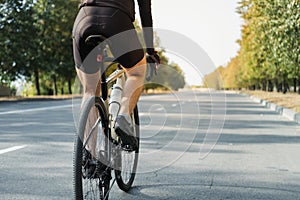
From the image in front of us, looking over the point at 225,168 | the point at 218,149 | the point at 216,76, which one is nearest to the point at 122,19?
the point at 216,76

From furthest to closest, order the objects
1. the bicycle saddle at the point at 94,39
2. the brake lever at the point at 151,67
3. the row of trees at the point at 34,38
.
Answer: the row of trees at the point at 34,38 < the brake lever at the point at 151,67 < the bicycle saddle at the point at 94,39

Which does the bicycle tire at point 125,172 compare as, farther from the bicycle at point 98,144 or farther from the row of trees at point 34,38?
the row of trees at point 34,38

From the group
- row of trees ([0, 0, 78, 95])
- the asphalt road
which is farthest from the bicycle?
row of trees ([0, 0, 78, 95])

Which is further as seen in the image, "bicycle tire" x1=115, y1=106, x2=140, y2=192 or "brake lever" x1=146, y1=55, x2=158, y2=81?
"bicycle tire" x1=115, y1=106, x2=140, y2=192

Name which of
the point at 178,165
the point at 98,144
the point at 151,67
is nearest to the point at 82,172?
the point at 98,144

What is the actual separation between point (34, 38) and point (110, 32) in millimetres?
34512

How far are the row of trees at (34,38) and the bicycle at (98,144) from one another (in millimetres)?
27935

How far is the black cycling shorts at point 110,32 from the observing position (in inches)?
124

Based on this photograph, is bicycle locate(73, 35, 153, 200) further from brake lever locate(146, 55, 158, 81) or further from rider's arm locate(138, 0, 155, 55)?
rider's arm locate(138, 0, 155, 55)

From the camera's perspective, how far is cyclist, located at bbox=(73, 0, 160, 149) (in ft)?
10.3

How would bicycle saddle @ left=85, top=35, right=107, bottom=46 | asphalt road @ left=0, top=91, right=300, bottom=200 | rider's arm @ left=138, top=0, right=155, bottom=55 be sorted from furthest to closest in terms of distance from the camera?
asphalt road @ left=0, top=91, right=300, bottom=200
rider's arm @ left=138, top=0, right=155, bottom=55
bicycle saddle @ left=85, top=35, right=107, bottom=46

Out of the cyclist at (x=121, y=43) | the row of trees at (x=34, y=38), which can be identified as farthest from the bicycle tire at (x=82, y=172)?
the row of trees at (x=34, y=38)

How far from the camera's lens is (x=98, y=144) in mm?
3316

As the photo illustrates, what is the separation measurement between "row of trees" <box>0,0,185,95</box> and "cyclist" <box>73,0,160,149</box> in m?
28.0
